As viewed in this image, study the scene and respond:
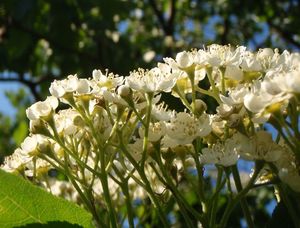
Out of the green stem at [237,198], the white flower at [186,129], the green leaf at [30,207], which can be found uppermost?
the white flower at [186,129]

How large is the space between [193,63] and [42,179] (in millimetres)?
383

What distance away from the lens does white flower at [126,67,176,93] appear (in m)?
0.99

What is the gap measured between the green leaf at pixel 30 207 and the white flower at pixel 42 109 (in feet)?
0.72

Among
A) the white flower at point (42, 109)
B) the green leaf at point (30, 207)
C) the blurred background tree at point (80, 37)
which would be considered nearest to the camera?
the green leaf at point (30, 207)

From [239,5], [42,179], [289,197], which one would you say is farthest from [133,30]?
[289,197]

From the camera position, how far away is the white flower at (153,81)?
3.23 ft

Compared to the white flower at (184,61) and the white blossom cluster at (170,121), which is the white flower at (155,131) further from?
the white flower at (184,61)

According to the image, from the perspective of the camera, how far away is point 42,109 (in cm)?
103

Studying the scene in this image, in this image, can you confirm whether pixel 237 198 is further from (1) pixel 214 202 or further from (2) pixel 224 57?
(2) pixel 224 57

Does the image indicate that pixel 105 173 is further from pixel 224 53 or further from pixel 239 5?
pixel 239 5

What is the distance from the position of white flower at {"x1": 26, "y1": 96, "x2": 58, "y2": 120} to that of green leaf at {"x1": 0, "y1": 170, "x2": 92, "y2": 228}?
0.22 meters

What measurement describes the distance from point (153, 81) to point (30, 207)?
30cm

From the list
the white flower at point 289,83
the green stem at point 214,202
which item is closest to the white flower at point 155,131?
the green stem at point 214,202

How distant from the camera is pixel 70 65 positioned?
2.96 m
